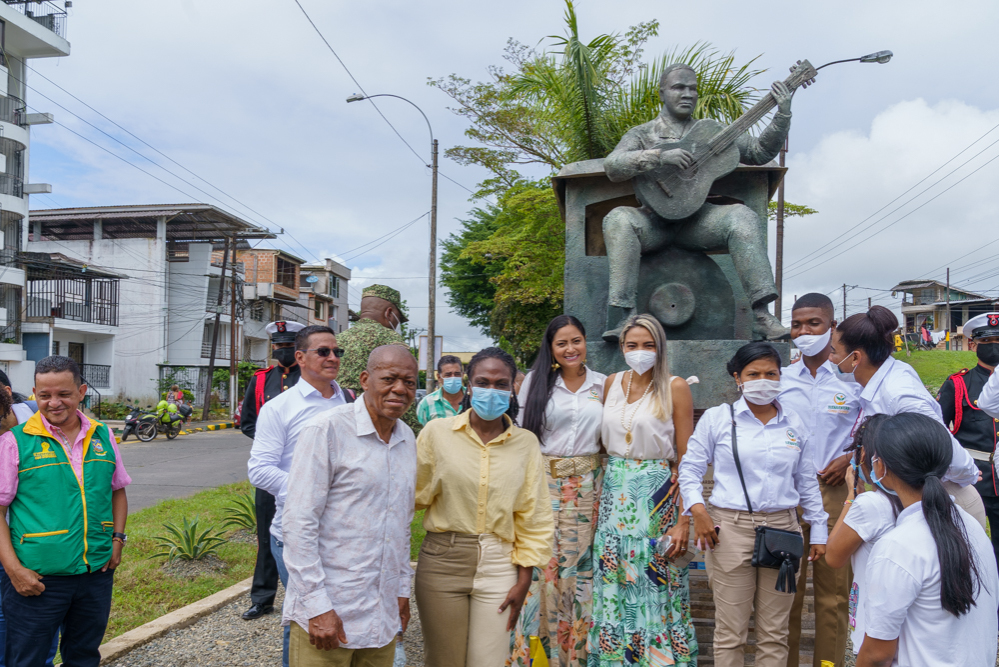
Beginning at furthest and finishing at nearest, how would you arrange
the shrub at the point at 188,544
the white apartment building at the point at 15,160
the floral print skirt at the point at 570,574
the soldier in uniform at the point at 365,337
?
the white apartment building at the point at 15,160, the shrub at the point at 188,544, the soldier in uniform at the point at 365,337, the floral print skirt at the point at 570,574

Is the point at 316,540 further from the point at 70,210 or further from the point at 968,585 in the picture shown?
the point at 70,210

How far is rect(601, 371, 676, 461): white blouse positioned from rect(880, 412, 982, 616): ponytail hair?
47.2 inches

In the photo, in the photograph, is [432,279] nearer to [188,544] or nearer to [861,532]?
[188,544]

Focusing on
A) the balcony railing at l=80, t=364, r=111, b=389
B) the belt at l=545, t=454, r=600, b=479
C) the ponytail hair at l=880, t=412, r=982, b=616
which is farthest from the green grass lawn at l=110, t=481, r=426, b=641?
the balcony railing at l=80, t=364, r=111, b=389

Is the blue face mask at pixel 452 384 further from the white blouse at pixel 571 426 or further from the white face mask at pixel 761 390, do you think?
the white face mask at pixel 761 390

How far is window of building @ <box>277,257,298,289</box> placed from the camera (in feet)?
134

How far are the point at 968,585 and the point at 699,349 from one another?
3.31m

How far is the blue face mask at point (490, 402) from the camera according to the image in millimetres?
2824

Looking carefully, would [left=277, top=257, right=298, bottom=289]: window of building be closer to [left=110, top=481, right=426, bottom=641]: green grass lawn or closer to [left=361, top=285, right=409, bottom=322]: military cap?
[left=110, top=481, right=426, bottom=641]: green grass lawn

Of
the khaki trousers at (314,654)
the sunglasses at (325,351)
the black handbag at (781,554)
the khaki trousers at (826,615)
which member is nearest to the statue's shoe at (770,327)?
the khaki trousers at (826,615)

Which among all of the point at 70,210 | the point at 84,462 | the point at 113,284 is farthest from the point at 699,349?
the point at 70,210

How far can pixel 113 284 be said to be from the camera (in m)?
29.1

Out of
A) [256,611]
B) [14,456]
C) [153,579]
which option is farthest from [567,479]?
[153,579]

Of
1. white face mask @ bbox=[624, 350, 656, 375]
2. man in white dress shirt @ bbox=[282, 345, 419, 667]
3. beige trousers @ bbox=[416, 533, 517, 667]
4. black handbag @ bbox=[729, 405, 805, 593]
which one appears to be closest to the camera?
man in white dress shirt @ bbox=[282, 345, 419, 667]
